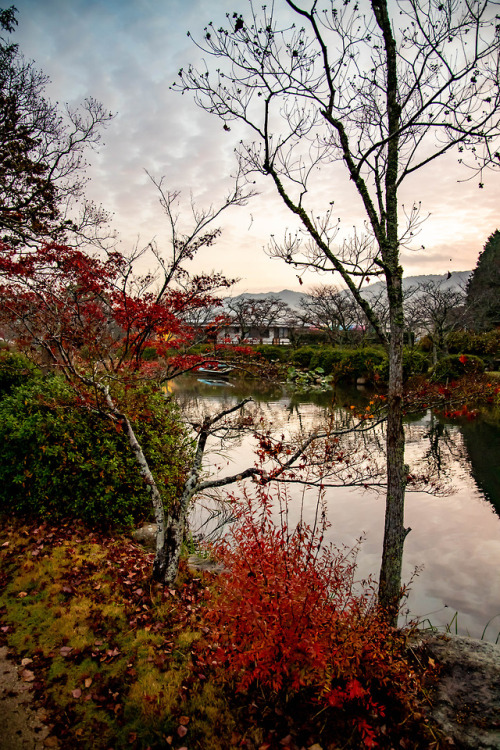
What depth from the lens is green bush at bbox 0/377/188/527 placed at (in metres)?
5.75

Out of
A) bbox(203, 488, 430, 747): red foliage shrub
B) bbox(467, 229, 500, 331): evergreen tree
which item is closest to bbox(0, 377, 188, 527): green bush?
bbox(203, 488, 430, 747): red foliage shrub

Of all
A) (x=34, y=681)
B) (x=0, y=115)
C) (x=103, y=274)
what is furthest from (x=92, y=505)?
(x=0, y=115)

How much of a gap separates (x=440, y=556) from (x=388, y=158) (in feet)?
22.5

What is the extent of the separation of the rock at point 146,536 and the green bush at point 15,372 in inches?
180

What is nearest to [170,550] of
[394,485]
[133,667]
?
[133,667]

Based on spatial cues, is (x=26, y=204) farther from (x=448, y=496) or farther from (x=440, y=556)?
(x=448, y=496)

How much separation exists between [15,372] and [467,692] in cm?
964

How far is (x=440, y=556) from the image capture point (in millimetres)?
7480

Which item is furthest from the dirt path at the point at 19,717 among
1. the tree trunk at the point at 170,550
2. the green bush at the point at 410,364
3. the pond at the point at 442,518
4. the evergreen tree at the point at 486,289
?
the evergreen tree at the point at 486,289

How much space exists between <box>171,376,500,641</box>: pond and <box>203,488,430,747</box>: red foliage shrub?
2.52 meters

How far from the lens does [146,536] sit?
20.4 feet

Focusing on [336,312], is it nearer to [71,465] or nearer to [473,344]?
[473,344]

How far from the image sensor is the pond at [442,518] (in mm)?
6180

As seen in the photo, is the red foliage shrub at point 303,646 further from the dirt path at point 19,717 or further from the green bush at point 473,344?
the green bush at point 473,344
